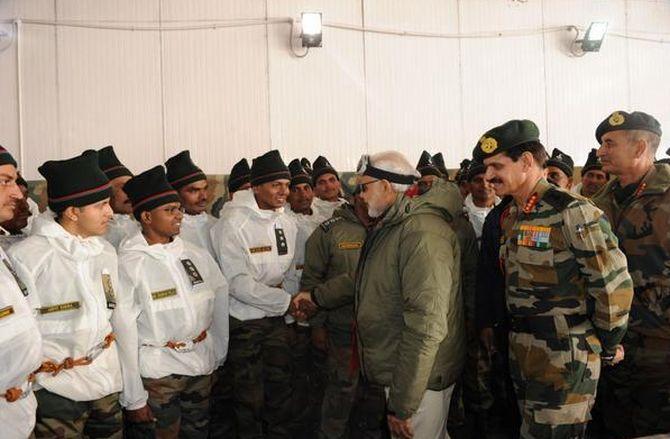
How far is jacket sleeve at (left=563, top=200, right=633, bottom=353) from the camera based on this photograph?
206 cm

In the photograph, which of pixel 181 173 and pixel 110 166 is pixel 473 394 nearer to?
pixel 181 173

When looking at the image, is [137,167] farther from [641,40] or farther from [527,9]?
[641,40]

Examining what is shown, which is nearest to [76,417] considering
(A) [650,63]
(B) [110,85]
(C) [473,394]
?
(C) [473,394]

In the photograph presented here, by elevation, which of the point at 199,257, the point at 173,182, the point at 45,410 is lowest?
the point at 45,410

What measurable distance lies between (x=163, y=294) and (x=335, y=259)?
3.93ft

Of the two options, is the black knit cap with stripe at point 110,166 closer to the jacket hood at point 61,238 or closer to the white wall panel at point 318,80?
the jacket hood at point 61,238

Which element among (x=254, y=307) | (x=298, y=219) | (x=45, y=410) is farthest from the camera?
(x=298, y=219)

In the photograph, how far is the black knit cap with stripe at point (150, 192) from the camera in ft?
9.73

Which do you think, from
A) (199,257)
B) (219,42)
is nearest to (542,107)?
(219,42)

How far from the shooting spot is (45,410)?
235 cm

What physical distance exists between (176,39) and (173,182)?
3671 millimetres

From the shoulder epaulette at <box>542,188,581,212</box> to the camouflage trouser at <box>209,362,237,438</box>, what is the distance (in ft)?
8.17

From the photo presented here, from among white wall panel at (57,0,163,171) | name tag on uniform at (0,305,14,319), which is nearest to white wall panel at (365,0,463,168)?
white wall panel at (57,0,163,171)

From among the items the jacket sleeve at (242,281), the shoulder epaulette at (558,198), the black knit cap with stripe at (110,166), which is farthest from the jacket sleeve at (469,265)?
the black knit cap with stripe at (110,166)
